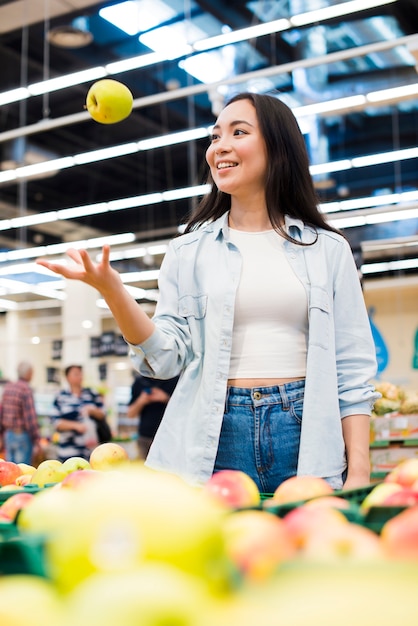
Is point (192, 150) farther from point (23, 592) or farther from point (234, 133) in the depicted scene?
point (23, 592)

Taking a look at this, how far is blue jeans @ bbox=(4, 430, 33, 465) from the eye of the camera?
295 inches

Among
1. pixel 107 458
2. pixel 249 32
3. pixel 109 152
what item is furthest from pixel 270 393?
pixel 109 152

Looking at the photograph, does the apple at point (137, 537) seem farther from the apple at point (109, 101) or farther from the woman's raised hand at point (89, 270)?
the apple at point (109, 101)

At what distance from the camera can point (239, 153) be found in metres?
1.92

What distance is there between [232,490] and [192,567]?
518 mm

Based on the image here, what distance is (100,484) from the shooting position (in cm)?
65

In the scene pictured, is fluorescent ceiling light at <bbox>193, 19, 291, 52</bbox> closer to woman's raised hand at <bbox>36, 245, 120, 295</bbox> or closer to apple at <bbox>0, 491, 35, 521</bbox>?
woman's raised hand at <bbox>36, 245, 120, 295</bbox>

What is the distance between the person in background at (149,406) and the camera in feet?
18.0

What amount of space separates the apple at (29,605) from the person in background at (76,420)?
19.9 ft

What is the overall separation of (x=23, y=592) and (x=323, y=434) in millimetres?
1239

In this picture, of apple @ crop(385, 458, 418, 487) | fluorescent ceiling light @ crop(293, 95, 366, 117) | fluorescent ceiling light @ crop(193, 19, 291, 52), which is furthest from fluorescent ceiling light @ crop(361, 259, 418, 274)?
apple @ crop(385, 458, 418, 487)

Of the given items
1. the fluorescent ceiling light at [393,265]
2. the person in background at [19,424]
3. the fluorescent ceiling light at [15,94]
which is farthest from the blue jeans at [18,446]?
the fluorescent ceiling light at [393,265]

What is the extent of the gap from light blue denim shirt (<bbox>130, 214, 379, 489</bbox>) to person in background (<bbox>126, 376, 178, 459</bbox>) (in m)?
3.50

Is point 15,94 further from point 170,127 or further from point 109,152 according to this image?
point 170,127
